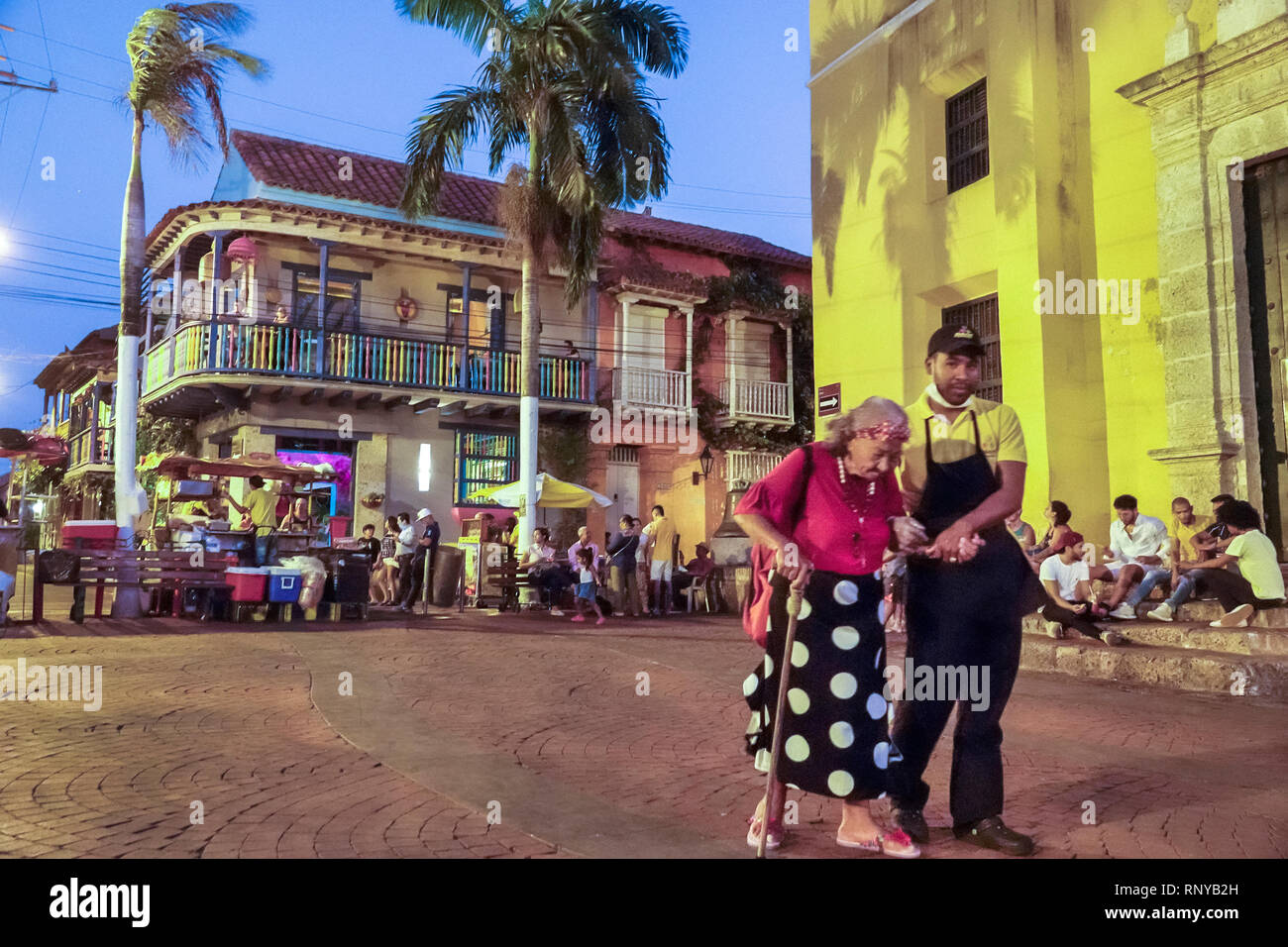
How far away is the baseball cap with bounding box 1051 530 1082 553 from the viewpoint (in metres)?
9.30

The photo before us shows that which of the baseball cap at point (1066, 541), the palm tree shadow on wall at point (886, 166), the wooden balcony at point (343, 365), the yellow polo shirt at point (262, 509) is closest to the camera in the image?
the baseball cap at point (1066, 541)

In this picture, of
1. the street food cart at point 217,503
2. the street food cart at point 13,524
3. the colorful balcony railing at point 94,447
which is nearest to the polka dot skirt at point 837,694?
the street food cart at point 13,524

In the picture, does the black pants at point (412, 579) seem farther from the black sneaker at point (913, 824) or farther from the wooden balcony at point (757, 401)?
the black sneaker at point (913, 824)

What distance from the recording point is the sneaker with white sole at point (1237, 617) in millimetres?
7715

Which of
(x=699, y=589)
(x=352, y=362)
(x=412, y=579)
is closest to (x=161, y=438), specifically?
(x=352, y=362)

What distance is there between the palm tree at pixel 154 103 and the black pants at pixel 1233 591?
1288 centimetres

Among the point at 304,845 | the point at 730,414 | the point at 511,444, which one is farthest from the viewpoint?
the point at 730,414

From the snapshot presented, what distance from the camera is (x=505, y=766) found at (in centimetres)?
450

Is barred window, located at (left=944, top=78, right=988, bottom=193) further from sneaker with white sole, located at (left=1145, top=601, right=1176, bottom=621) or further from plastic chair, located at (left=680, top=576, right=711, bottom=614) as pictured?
plastic chair, located at (left=680, top=576, right=711, bottom=614)

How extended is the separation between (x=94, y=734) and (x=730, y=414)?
2004 centimetres

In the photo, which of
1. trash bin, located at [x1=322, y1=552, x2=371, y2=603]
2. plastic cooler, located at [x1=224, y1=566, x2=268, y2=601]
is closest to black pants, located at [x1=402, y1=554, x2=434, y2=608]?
trash bin, located at [x1=322, y1=552, x2=371, y2=603]

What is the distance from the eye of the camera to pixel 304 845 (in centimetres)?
324

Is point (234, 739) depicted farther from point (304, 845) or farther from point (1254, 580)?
point (1254, 580)
